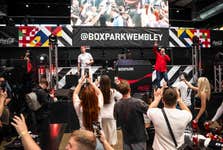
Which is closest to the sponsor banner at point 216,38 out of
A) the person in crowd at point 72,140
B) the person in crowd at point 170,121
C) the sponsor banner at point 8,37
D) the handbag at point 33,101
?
the sponsor banner at point 8,37

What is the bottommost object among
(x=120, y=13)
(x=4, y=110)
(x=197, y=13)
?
(x=4, y=110)

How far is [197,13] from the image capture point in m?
17.1

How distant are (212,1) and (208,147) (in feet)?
50.2

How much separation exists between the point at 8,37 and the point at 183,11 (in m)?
10.1

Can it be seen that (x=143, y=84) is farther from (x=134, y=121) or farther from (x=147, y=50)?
(x=134, y=121)

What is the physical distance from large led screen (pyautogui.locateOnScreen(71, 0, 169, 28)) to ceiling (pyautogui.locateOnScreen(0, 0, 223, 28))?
4568mm

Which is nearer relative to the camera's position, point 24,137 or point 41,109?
point 24,137

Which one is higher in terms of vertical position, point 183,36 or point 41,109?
point 183,36

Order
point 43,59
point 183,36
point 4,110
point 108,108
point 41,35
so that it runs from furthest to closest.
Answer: point 183,36
point 41,35
point 43,59
point 4,110
point 108,108

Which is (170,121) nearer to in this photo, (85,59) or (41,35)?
(85,59)

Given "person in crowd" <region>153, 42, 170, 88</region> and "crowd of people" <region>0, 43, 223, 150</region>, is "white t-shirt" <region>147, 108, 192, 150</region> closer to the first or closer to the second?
"crowd of people" <region>0, 43, 223, 150</region>

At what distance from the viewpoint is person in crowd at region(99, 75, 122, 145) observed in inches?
158

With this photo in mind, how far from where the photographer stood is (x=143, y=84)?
32.6 feet

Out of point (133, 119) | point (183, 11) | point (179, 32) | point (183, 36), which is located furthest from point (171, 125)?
point (183, 11)
